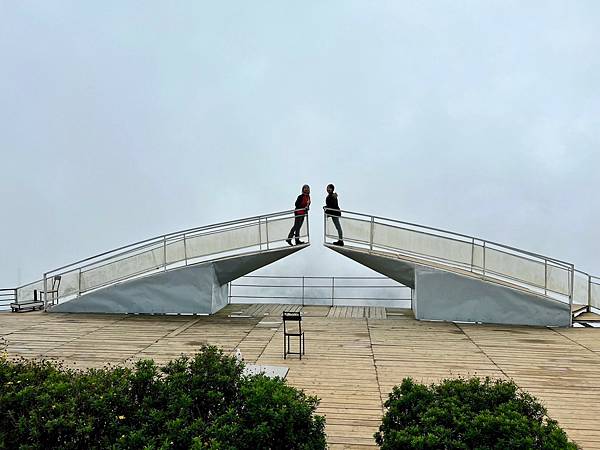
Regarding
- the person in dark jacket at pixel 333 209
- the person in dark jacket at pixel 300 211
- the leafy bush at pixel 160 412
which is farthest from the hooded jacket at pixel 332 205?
the leafy bush at pixel 160 412

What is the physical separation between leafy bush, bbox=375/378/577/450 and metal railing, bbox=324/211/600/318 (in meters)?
9.75

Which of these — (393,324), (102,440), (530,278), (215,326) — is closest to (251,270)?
(215,326)

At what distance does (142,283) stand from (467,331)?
9.24m

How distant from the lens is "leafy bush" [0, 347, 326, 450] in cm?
435

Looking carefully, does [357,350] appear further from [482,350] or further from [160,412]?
[160,412]

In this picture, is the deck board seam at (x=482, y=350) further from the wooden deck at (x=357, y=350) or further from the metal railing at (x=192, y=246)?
the metal railing at (x=192, y=246)

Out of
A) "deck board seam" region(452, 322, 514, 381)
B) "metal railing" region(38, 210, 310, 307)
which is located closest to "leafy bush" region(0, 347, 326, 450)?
"deck board seam" region(452, 322, 514, 381)

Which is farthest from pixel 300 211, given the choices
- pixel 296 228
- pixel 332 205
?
pixel 332 205

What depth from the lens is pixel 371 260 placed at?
15234 mm

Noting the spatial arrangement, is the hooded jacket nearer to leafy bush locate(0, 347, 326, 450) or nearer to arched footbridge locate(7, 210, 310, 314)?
arched footbridge locate(7, 210, 310, 314)

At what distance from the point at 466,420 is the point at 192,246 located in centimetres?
1204

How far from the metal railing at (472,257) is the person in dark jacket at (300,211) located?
0.68 m

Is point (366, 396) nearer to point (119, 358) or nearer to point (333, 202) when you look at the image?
point (119, 358)

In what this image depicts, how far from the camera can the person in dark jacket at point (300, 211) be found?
50.2 feet
